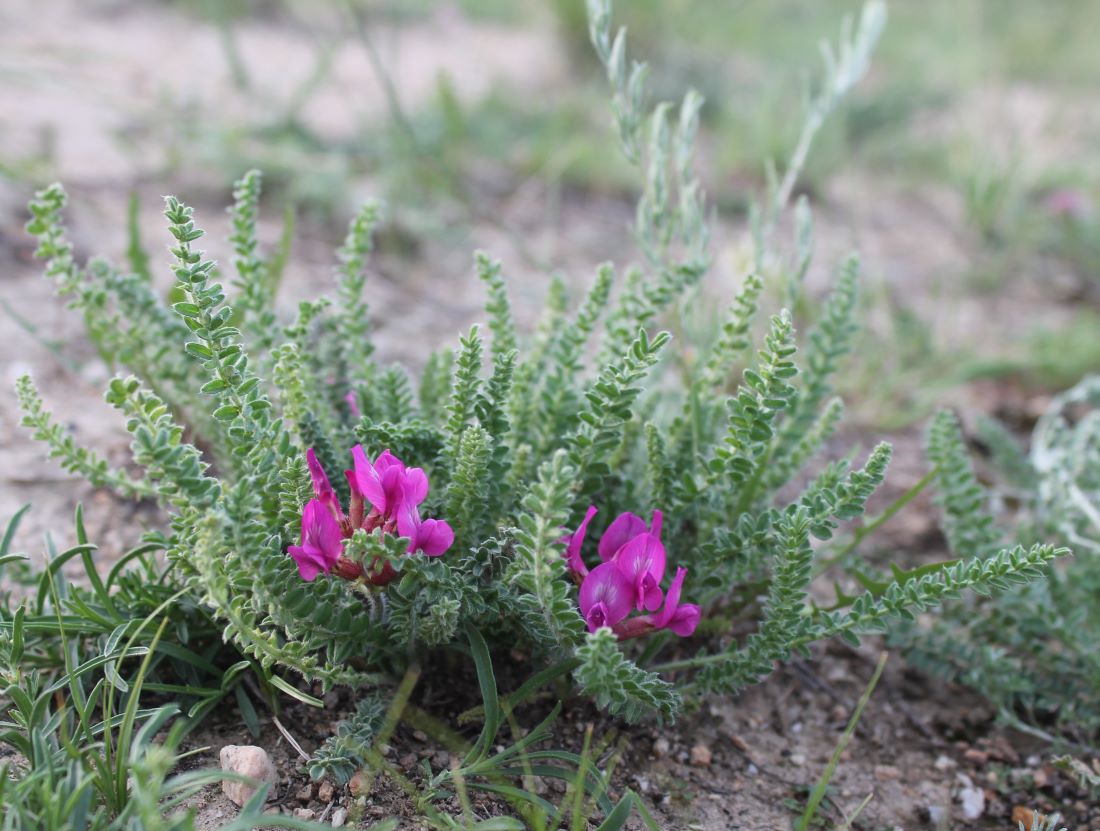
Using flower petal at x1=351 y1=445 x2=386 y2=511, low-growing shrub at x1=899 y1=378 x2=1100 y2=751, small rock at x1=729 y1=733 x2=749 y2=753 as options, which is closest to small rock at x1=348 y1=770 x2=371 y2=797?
flower petal at x1=351 y1=445 x2=386 y2=511

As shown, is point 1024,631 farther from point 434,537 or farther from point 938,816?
point 434,537

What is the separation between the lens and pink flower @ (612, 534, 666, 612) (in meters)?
1.34

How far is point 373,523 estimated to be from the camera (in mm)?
1308

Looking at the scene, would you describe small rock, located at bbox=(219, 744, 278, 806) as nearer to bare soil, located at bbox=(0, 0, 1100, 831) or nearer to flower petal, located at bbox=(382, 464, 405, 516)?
bare soil, located at bbox=(0, 0, 1100, 831)

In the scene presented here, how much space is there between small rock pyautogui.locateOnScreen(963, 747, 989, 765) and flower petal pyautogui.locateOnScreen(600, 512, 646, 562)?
80 centimetres

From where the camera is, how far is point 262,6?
5926mm

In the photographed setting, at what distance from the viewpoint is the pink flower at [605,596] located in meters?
1.35

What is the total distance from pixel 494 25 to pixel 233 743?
233 inches

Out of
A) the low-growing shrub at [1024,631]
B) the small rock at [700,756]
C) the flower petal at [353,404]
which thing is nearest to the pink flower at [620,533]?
the small rock at [700,756]

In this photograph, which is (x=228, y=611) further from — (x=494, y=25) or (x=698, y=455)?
(x=494, y=25)

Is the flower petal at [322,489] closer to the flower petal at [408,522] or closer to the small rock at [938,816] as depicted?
the flower petal at [408,522]

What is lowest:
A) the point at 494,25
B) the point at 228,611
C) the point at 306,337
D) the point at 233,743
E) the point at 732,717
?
the point at 732,717

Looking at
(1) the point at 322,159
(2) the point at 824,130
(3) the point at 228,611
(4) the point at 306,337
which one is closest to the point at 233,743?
(3) the point at 228,611

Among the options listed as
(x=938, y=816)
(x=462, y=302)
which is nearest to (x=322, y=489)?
(x=938, y=816)
